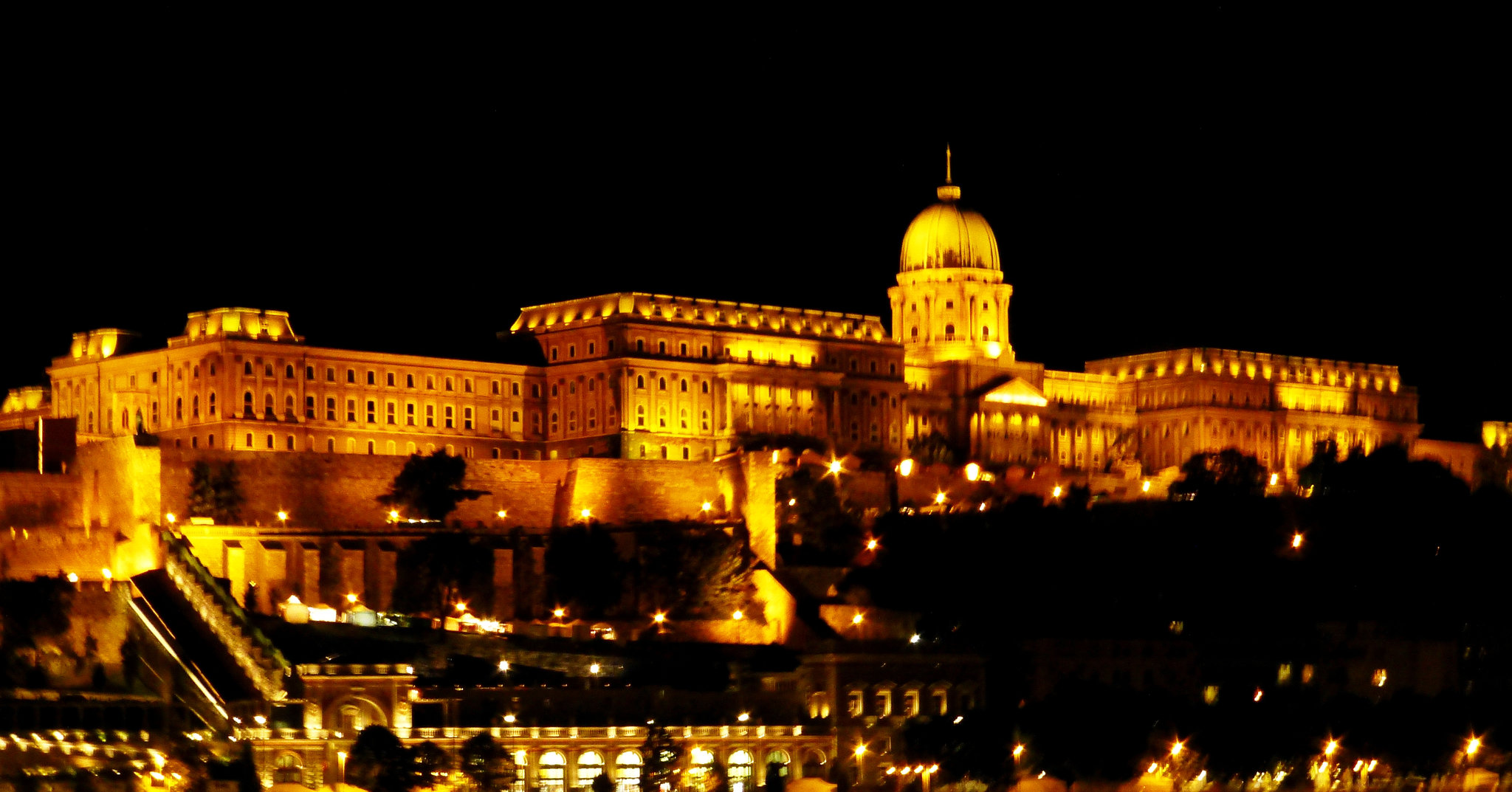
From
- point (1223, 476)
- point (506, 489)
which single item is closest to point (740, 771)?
point (506, 489)

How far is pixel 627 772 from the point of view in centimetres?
8519

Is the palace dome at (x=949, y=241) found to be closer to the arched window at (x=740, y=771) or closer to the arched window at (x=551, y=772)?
the arched window at (x=740, y=771)

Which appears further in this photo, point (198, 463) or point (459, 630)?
point (198, 463)

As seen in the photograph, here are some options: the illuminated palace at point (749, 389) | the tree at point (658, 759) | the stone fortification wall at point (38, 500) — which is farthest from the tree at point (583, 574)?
the illuminated palace at point (749, 389)

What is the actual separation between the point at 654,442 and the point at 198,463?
25564 mm

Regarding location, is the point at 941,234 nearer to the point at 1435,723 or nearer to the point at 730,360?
the point at 730,360

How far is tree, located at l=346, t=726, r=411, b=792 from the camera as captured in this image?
263ft

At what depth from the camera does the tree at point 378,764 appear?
8012 cm

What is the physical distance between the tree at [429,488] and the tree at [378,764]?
1002 inches

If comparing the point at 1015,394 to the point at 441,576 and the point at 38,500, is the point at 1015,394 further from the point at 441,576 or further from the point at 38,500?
the point at 38,500

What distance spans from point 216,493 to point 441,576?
26.3ft

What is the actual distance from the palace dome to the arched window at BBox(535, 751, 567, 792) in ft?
203

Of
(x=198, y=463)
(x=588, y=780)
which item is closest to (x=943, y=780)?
(x=588, y=780)

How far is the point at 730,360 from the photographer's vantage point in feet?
428
